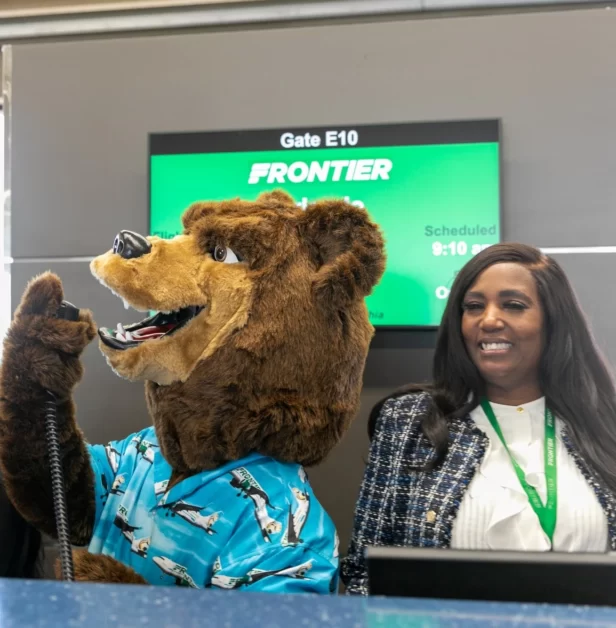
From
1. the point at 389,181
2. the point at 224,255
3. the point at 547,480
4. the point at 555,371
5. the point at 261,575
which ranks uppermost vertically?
the point at 389,181

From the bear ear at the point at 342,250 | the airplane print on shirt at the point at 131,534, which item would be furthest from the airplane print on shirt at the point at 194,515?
the bear ear at the point at 342,250

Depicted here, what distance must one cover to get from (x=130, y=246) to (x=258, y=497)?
538 mm

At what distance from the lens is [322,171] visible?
230cm

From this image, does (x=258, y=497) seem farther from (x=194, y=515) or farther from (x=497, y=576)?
(x=497, y=576)

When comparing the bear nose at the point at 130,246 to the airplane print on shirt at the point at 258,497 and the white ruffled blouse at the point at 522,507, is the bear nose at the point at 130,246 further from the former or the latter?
the white ruffled blouse at the point at 522,507

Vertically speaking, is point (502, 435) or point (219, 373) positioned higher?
point (219, 373)

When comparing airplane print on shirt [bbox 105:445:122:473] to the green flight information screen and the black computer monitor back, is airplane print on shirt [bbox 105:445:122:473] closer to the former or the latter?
the green flight information screen

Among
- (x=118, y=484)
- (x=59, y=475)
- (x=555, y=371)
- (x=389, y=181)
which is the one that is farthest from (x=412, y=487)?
(x=389, y=181)

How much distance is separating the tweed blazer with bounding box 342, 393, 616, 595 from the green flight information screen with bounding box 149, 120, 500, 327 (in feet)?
2.06

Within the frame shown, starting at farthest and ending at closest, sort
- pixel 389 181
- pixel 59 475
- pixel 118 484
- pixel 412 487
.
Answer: pixel 389 181, pixel 412 487, pixel 118 484, pixel 59 475

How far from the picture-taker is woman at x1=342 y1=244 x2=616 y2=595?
1482 mm

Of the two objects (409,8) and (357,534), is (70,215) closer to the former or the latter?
(357,534)

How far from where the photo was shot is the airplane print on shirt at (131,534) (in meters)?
1.34

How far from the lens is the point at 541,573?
49 centimetres
